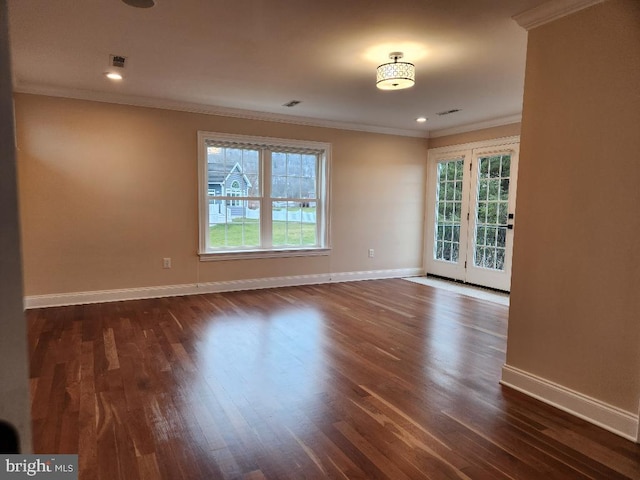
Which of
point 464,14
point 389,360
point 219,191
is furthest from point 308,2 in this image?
point 219,191

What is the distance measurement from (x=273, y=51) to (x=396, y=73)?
101 cm

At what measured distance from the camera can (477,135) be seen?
586 cm

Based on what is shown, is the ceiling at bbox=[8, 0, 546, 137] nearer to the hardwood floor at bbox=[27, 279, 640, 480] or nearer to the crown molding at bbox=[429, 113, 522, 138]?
the crown molding at bbox=[429, 113, 522, 138]

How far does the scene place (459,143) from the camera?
615 centimetres

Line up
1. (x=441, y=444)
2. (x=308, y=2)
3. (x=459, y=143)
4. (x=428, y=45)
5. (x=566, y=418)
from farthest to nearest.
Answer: (x=459, y=143)
(x=428, y=45)
(x=308, y=2)
(x=566, y=418)
(x=441, y=444)

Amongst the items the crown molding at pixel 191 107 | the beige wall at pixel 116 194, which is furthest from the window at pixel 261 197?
the crown molding at pixel 191 107

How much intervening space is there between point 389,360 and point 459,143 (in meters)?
4.31

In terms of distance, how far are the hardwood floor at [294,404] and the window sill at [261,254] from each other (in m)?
1.23

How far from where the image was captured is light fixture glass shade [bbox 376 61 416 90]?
3086 mm

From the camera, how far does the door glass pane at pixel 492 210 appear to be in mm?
5531

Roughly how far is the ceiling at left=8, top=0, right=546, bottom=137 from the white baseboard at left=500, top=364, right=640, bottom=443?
2.34 m

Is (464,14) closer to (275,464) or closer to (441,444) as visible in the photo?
(441,444)

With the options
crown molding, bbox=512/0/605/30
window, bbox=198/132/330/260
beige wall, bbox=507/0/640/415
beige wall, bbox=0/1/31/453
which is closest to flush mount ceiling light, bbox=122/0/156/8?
beige wall, bbox=0/1/31/453

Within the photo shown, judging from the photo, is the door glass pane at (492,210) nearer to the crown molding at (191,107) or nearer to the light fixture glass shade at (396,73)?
the crown molding at (191,107)
